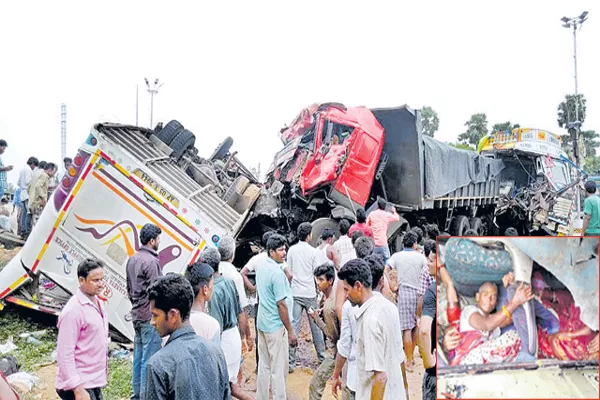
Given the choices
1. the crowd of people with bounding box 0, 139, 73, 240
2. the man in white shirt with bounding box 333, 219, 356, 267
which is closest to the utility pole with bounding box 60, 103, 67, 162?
the crowd of people with bounding box 0, 139, 73, 240

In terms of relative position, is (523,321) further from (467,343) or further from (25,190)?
(25,190)

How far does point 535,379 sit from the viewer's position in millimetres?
1941

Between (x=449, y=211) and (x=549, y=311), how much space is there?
9.02 metres

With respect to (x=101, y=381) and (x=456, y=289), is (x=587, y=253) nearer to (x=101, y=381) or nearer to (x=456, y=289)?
(x=456, y=289)

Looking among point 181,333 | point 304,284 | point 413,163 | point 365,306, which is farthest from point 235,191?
point 181,333

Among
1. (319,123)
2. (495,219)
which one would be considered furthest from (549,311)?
(495,219)

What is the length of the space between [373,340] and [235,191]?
469cm

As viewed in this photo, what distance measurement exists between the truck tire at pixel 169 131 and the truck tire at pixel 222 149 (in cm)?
176

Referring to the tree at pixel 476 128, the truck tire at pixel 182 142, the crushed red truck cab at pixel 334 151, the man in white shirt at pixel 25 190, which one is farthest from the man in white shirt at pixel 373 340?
the tree at pixel 476 128

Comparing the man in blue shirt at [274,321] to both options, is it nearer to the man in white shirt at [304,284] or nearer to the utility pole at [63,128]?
the man in white shirt at [304,284]

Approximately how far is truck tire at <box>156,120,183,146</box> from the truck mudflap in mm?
5565

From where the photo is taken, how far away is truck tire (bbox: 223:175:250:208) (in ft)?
22.7

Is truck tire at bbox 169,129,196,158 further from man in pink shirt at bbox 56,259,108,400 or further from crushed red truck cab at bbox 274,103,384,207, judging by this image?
man in pink shirt at bbox 56,259,108,400

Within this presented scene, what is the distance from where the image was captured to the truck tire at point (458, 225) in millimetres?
11164
